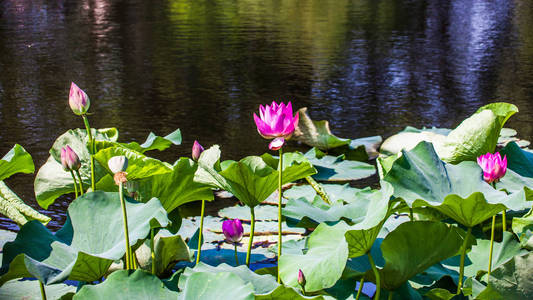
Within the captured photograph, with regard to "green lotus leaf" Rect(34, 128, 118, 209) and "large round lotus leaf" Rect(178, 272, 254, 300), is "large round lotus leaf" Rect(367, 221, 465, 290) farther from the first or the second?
"green lotus leaf" Rect(34, 128, 118, 209)

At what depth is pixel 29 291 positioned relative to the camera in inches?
40.3

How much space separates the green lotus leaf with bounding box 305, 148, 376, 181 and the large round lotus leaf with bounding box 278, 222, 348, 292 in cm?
90

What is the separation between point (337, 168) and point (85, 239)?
3.65 feet

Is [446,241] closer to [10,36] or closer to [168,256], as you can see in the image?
[168,256]

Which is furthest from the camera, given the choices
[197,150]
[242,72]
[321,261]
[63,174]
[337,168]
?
[242,72]

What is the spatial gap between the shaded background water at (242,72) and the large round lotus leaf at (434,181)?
92 centimetres

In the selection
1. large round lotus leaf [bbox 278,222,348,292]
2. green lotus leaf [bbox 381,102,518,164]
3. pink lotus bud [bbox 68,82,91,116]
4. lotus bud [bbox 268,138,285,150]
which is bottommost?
green lotus leaf [bbox 381,102,518,164]

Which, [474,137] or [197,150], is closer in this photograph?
[197,150]

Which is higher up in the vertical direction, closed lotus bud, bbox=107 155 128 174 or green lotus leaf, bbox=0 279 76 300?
closed lotus bud, bbox=107 155 128 174

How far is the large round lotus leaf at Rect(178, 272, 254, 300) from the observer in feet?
2.39

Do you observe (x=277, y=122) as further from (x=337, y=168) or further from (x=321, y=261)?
(x=337, y=168)

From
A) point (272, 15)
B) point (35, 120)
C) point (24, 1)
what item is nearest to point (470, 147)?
point (35, 120)

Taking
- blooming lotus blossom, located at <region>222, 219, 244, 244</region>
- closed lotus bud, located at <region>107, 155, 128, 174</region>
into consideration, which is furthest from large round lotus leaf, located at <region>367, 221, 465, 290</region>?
closed lotus bud, located at <region>107, 155, 128, 174</region>

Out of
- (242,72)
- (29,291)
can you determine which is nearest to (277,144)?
(29,291)
